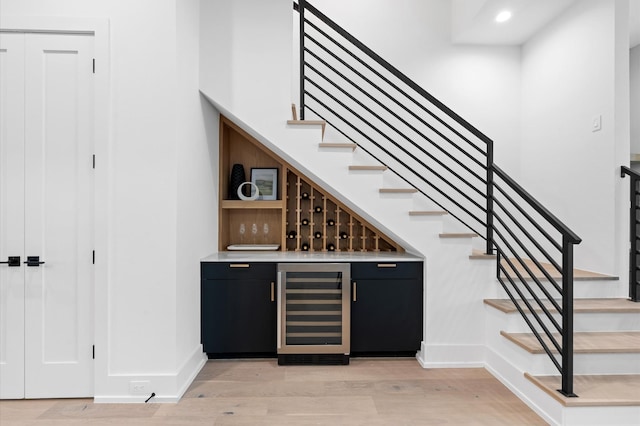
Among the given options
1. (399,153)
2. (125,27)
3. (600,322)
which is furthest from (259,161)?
(600,322)

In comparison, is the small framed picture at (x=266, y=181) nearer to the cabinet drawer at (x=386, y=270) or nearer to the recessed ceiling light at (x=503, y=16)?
the cabinet drawer at (x=386, y=270)

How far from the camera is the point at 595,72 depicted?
3314mm

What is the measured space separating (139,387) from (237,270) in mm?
1108

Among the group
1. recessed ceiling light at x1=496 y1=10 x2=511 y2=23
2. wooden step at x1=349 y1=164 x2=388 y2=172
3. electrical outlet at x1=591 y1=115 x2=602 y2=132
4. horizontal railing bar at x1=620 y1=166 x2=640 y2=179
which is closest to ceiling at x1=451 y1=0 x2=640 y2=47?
recessed ceiling light at x1=496 y1=10 x2=511 y2=23

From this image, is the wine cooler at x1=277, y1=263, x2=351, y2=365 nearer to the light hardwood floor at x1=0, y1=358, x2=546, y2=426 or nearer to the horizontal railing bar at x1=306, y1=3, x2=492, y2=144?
the light hardwood floor at x1=0, y1=358, x2=546, y2=426

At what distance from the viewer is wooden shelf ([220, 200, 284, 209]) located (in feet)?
12.6

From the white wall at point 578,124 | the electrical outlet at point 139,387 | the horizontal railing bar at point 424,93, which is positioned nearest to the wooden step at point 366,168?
the horizontal railing bar at point 424,93

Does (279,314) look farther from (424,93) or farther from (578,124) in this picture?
(578,124)

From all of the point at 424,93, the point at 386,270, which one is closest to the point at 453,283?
the point at 386,270

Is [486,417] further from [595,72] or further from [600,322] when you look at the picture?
[595,72]

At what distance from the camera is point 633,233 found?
10.0 ft

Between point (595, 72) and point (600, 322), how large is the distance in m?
2.17

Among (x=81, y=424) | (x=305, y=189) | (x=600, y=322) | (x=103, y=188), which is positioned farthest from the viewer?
(x=305, y=189)

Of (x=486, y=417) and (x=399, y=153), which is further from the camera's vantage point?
(x=399, y=153)
